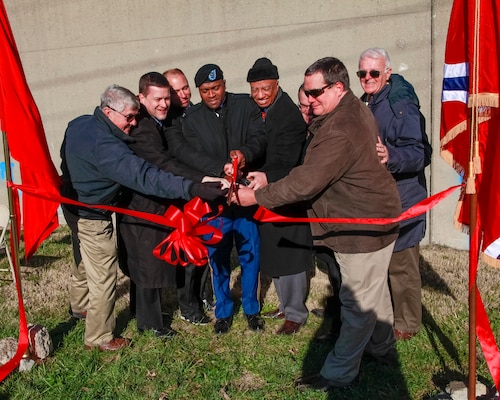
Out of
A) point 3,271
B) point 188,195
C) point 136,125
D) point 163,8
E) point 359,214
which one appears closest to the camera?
point 359,214

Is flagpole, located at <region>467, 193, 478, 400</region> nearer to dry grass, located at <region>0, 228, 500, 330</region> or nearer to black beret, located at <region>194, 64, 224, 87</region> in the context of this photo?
dry grass, located at <region>0, 228, 500, 330</region>

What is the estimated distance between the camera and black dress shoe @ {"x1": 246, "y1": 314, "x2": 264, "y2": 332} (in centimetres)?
483

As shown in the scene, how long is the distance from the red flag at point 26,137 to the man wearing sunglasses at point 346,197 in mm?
1615

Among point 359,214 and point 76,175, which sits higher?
point 76,175

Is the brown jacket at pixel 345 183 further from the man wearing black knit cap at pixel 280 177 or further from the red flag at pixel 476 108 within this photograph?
the man wearing black knit cap at pixel 280 177

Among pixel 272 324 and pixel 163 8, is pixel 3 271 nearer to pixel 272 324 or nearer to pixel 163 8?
pixel 272 324

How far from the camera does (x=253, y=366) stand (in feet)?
13.9

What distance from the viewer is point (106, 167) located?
3998 mm

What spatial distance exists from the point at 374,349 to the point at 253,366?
0.95m

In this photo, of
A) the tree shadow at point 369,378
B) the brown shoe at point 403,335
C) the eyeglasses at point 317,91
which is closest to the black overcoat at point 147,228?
the eyeglasses at point 317,91

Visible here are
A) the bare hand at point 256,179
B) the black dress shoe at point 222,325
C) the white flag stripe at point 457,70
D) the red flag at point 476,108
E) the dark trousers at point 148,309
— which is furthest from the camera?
the black dress shoe at point 222,325

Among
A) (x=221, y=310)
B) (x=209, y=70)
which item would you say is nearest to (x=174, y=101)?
(x=209, y=70)

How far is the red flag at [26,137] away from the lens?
386 cm

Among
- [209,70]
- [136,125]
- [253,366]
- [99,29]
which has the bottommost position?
[253,366]
